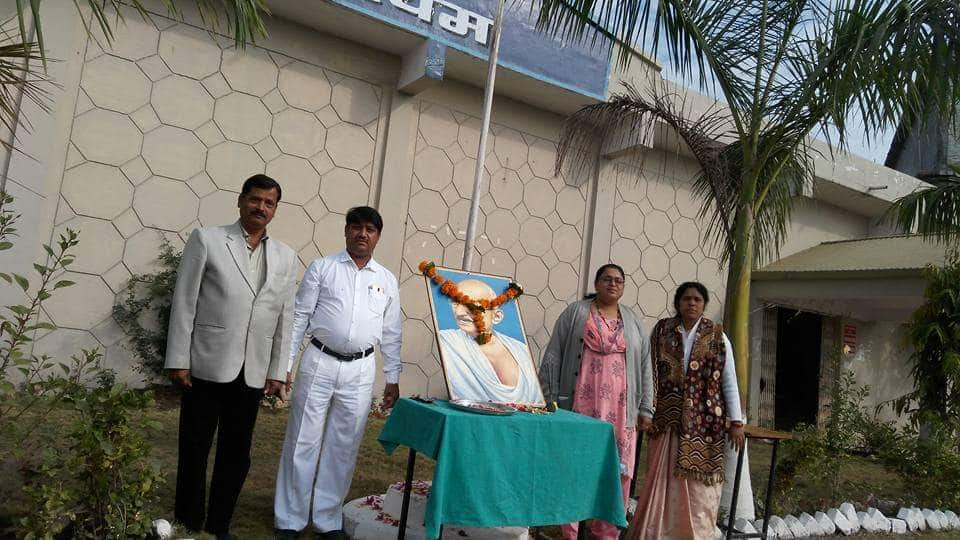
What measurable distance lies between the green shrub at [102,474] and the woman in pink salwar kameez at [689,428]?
243cm

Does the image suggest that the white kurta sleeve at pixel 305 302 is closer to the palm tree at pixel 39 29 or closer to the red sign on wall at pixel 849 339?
the palm tree at pixel 39 29

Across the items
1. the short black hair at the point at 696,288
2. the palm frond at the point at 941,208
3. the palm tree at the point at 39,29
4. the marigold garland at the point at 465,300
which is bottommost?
the marigold garland at the point at 465,300

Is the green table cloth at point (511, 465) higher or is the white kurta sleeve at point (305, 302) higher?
the white kurta sleeve at point (305, 302)

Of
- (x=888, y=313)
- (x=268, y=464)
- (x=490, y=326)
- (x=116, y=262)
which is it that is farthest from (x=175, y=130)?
(x=888, y=313)

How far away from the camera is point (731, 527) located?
3.71 m

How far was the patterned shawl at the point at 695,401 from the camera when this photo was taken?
348cm

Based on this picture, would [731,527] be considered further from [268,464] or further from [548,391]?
[268,464]

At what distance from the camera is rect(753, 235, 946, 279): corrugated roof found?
7.49 meters

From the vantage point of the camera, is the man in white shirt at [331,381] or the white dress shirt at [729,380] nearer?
the man in white shirt at [331,381]

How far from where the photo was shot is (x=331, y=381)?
3.01 m

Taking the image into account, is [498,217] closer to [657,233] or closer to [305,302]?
[657,233]

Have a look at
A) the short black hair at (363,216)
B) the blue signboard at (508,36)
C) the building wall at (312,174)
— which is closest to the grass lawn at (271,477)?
the building wall at (312,174)

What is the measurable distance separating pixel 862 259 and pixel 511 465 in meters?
7.24

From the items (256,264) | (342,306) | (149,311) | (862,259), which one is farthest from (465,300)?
(862,259)
